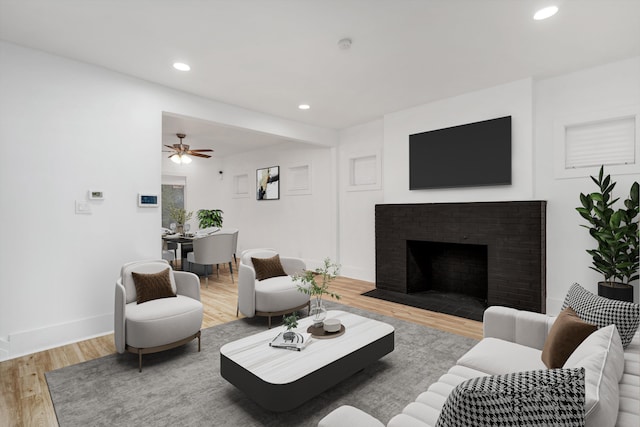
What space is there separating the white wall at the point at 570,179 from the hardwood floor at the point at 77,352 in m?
1.26

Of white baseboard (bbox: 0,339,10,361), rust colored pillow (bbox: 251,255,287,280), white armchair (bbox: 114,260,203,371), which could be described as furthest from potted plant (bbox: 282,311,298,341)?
white baseboard (bbox: 0,339,10,361)

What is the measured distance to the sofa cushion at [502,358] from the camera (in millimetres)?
1781

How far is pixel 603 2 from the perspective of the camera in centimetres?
239

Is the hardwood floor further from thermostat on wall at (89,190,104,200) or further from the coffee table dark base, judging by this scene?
thermostat on wall at (89,190,104,200)

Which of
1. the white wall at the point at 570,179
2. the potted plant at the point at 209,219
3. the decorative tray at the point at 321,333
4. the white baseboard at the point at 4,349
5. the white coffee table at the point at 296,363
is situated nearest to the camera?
the white coffee table at the point at 296,363

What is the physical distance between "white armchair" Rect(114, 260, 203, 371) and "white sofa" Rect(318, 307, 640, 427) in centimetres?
196

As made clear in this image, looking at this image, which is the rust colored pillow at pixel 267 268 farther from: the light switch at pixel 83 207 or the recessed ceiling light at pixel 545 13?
the recessed ceiling light at pixel 545 13

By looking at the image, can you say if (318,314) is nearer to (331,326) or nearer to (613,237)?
(331,326)

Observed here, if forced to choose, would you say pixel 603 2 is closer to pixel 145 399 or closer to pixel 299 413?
pixel 299 413

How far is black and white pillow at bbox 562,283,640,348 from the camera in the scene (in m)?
1.62

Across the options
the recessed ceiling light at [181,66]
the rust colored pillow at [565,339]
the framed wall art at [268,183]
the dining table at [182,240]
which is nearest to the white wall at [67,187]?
the recessed ceiling light at [181,66]

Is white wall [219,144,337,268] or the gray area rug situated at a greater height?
white wall [219,144,337,268]

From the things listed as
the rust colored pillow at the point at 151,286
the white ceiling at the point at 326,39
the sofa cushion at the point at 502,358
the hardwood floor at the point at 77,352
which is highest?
the white ceiling at the point at 326,39

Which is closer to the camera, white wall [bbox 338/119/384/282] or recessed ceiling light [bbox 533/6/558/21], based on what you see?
recessed ceiling light [bbox 533/6/558/21]
